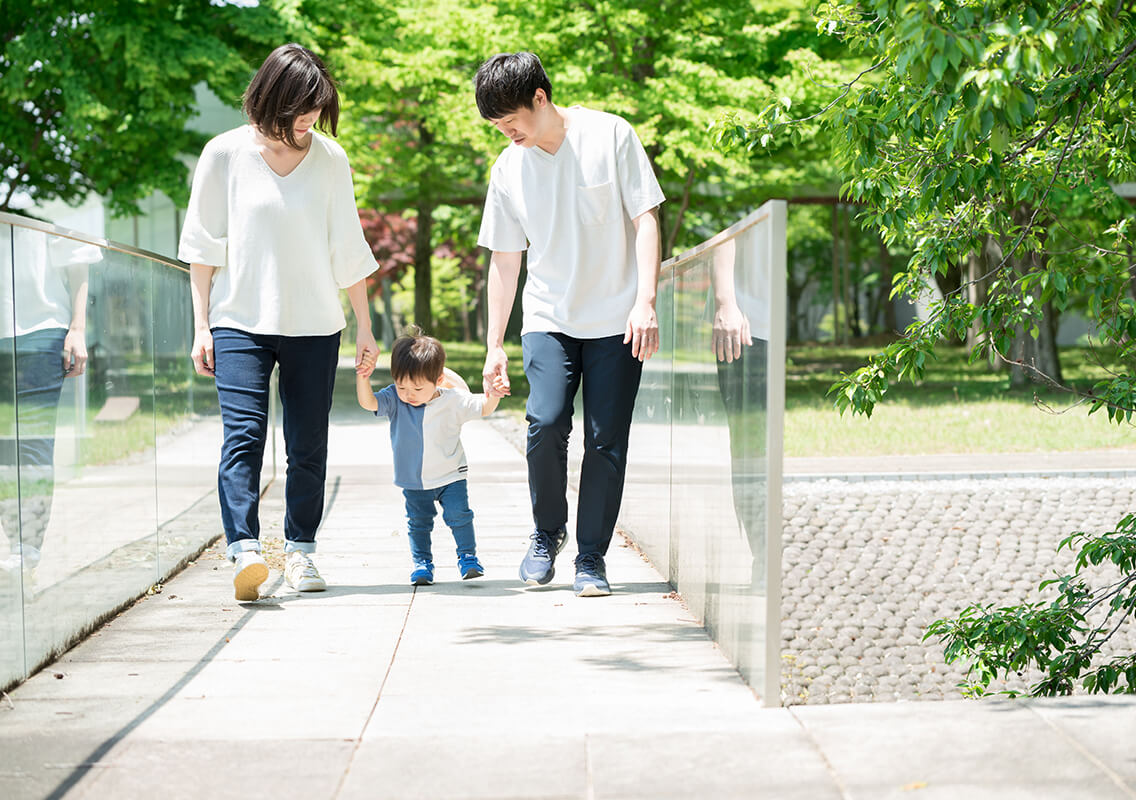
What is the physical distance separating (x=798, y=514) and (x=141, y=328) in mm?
6150

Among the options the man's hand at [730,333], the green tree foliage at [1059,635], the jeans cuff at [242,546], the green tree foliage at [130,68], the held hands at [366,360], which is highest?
the green tree foliage at [130,68]

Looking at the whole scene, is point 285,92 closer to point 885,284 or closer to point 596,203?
point 596,203

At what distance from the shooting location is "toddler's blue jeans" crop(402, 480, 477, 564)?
215 inches

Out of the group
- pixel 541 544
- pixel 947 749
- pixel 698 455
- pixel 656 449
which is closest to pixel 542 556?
pixel 541 544

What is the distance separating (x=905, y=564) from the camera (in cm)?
968

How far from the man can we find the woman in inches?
25.8

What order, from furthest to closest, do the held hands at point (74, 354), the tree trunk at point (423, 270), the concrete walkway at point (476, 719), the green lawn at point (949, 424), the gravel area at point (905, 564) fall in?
the tree trunk at point (423, 270) → the green lawn at point (949, 424) → the gravel area at point (905, 564) → the held hands at point (74, 354) → the concrete walkway at point (476, 719)

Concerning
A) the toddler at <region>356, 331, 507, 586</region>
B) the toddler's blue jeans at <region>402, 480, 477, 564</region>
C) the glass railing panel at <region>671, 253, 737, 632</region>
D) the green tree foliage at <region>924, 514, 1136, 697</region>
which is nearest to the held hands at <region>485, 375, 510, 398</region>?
the toddler at <region>356, 331, 507, 586</region>

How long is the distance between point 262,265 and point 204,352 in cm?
40

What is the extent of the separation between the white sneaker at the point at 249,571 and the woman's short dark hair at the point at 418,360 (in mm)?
965

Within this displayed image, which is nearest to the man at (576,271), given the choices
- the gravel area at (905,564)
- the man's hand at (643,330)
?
the man's hand at (643,330)

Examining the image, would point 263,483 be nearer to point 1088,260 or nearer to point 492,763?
point 1088,260

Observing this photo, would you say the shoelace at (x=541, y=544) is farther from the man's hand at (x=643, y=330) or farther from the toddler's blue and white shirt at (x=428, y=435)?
the man's hand at (x=643, y=330)

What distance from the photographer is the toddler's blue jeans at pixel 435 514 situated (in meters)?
5.45
